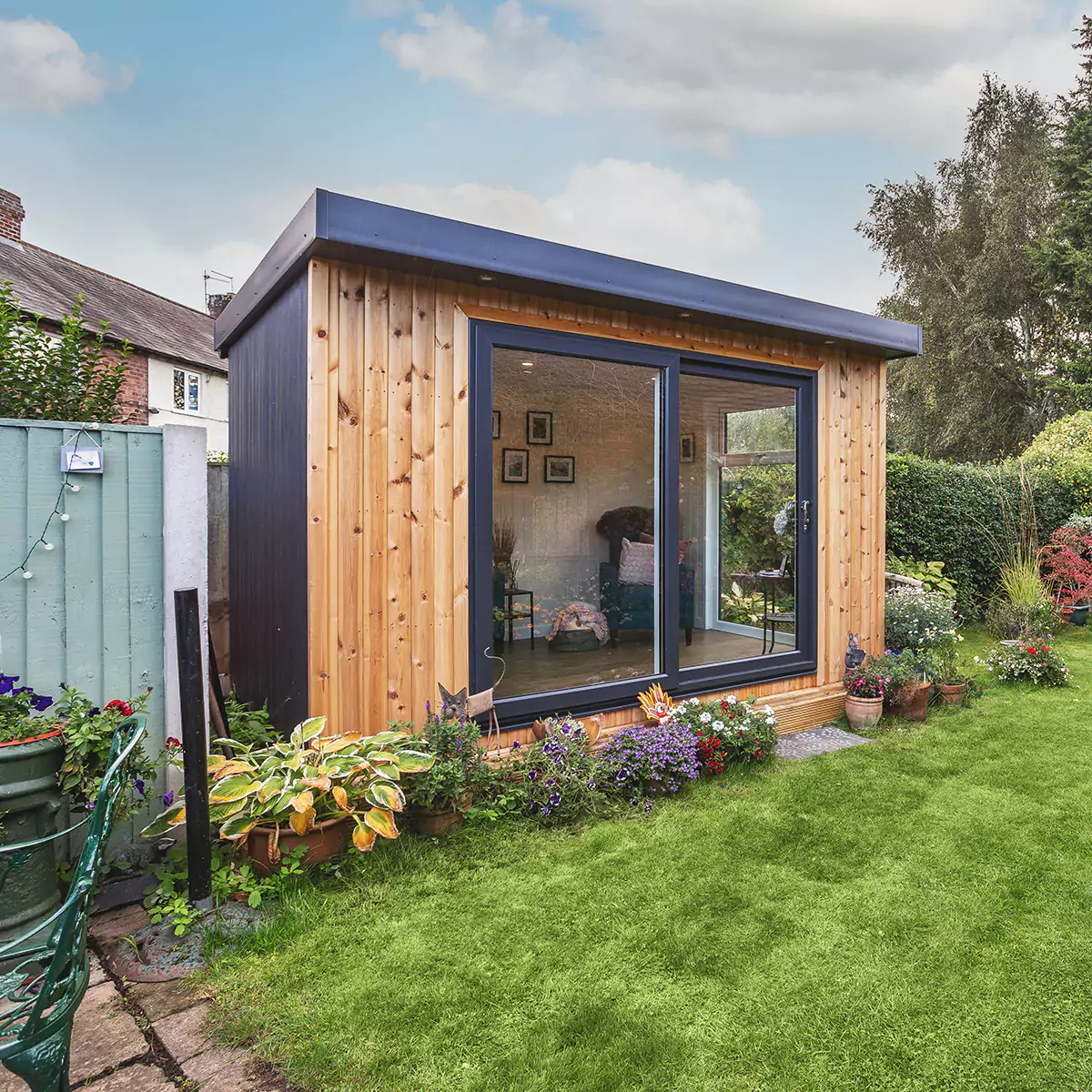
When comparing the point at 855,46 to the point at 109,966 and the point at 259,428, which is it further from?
the point at 109,966

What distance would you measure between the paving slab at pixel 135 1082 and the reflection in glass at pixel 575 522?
6.49 feet

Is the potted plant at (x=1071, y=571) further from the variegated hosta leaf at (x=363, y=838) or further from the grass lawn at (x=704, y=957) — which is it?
the variegated hosta leaf at (x=363, y=838)

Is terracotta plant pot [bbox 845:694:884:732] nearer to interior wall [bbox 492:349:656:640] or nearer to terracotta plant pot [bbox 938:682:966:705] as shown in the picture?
terracotta plant pot [bbox 938:682:966:705]

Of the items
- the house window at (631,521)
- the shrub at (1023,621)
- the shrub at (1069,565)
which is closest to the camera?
the house window at (631,521)

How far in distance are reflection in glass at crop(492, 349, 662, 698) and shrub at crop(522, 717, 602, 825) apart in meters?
0.36

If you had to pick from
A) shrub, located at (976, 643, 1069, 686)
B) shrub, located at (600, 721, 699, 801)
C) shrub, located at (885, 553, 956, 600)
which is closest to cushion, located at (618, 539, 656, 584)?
shrub, located at (600, 721, 699, 801)

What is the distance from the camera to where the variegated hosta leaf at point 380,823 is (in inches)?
88.5

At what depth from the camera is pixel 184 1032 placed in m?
1.64

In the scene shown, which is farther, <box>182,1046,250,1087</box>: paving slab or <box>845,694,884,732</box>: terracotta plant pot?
<box>845,694,884,732</box>: terracotta plant pot

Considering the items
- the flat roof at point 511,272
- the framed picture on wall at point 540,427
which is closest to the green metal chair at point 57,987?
the flat roof at point 511,272

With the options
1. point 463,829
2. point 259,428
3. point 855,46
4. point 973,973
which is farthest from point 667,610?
point 855,46

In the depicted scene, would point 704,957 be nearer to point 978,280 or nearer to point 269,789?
point 269,789

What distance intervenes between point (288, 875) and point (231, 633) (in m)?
2.44

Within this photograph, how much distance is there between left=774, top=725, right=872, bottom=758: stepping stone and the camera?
12.3 feet
